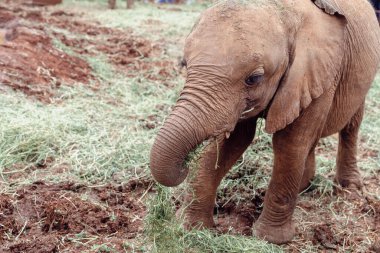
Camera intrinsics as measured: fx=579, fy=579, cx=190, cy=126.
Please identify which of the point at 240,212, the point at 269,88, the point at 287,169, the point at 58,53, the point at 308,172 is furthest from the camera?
the point at 58,53

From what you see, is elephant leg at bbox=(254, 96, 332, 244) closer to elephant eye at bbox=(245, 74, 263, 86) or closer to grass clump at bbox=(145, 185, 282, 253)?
grass clump at bbox=(145, 185, 282, 253)

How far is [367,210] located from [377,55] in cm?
134

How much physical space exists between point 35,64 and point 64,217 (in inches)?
164

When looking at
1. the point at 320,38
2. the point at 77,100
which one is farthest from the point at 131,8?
the point at 320,38

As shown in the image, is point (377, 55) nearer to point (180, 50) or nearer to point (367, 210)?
point (367, 210)

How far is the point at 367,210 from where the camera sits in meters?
5.02

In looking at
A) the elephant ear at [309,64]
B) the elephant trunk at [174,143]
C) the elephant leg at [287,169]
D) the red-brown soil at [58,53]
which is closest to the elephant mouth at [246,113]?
the elephant ear at [309,64]

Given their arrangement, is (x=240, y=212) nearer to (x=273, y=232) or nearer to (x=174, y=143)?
(x=273, y=232)

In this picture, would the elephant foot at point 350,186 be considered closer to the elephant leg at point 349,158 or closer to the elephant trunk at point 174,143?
the elephant leg at point 349,158

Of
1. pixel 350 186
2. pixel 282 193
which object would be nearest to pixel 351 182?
pixel 350 186

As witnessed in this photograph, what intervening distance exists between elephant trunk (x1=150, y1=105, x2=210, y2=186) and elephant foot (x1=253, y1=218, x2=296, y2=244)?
1.27 m

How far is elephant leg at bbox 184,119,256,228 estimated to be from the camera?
4211 mm

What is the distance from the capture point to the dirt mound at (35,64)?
7.25 meters

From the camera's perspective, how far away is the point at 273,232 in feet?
14.2
